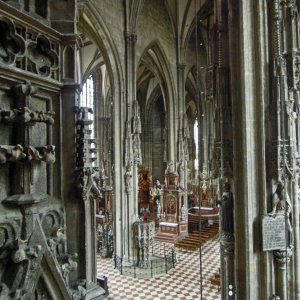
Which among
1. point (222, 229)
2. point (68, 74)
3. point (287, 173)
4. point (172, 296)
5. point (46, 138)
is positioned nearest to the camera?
point (46, 138)

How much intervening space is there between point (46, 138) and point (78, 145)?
273 mm

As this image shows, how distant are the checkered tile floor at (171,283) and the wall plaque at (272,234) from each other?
353 cm

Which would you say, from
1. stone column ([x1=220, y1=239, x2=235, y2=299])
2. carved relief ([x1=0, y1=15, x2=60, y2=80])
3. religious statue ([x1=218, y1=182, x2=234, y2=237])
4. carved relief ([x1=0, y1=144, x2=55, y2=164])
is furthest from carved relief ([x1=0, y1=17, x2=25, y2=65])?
stone column ([x1=220, y1=239, x2=235, y2=299])

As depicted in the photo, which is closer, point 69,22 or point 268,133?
point 69,22

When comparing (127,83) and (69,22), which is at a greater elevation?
(127,83)

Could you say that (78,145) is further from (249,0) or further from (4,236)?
(249,0)

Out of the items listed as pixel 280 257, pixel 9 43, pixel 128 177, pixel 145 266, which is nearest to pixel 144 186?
pixel 128 177

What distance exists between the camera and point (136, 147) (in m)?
14.7

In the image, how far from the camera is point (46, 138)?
8.11ft

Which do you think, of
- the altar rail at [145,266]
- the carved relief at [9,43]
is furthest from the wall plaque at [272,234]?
the altar rail at [145,266]

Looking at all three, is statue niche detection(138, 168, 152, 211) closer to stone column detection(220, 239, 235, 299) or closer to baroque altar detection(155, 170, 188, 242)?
baroque altar detection(155, 170, 188, 242)

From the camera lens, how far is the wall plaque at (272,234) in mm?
7152

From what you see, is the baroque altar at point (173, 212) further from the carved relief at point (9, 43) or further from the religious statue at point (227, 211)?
the carved relief at point (9, 43)

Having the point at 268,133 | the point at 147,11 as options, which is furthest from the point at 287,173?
the point at 147,11
